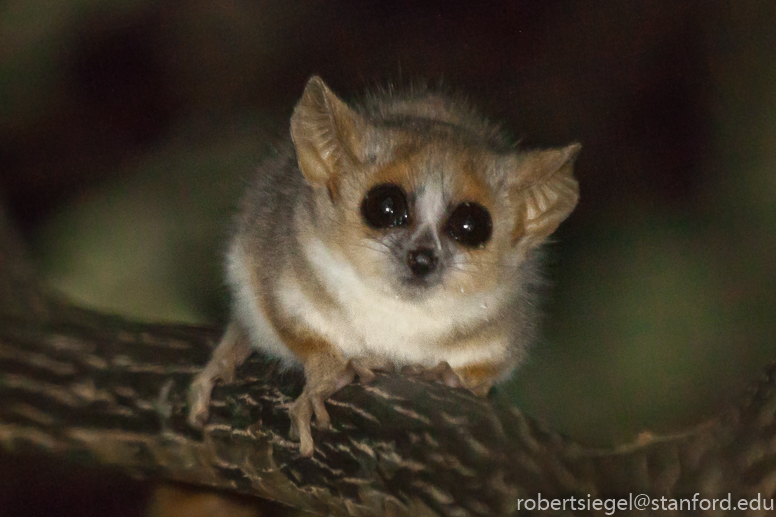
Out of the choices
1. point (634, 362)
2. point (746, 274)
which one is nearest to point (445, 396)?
point (634, 362)

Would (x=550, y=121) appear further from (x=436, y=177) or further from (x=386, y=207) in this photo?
(x=386, y=207)

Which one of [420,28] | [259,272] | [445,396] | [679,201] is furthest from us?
[259,272]

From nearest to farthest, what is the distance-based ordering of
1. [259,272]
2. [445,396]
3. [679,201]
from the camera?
[445,396], [679,201], [259,272]

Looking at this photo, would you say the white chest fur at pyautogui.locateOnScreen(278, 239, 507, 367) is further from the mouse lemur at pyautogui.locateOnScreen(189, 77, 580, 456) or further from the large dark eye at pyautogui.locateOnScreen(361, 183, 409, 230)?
the large dark eye at pyautogui.locateOnScreen(361, 183, 409, 230)

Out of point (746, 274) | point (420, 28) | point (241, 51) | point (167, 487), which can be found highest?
point (420, 28)

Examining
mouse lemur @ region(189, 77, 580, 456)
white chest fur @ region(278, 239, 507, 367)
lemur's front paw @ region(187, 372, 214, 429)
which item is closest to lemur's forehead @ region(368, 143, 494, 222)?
mouse lemur @ region(189, 77, 580, 456)

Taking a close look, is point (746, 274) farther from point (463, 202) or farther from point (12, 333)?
point (12, 333)

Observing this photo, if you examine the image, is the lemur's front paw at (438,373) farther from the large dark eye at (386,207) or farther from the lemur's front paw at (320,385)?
the large dark eye at (386,207)

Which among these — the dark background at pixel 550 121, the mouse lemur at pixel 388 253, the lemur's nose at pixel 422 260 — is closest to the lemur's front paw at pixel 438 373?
the mouse lemur at pixel 388 253
